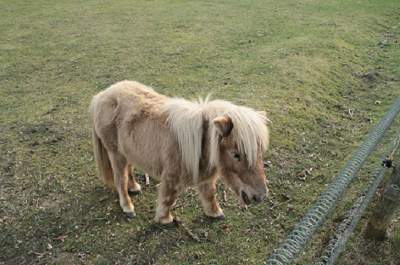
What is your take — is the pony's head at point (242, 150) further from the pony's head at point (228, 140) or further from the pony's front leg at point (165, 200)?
the pony's front leg at point (165, 200)

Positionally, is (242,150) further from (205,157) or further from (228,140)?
(205,157)

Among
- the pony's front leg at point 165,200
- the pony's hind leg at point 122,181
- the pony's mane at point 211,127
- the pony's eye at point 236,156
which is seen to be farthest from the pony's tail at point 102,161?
the pony's eye at point 236,156

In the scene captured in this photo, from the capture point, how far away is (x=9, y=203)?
15.8 ft

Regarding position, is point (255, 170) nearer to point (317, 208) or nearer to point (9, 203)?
point (317, 208)

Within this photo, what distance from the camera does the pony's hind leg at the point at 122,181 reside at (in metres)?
4.52

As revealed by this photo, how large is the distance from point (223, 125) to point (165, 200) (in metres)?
1.29

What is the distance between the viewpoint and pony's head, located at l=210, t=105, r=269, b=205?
3.33 m

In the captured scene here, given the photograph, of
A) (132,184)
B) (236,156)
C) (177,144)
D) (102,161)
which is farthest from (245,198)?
(102,161)

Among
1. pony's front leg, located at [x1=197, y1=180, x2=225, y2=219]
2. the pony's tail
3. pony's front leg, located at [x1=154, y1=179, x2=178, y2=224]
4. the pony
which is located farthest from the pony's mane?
the pony's tail

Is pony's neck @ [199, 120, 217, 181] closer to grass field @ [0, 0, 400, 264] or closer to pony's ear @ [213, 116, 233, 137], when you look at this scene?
pony's ear @ [213, 116, 233, 137]

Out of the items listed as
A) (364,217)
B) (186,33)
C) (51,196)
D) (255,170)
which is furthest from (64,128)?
(186,33)

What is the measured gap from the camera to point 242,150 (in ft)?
11.1

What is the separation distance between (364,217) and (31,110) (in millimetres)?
5925

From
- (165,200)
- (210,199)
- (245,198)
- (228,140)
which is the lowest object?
(210,199)
